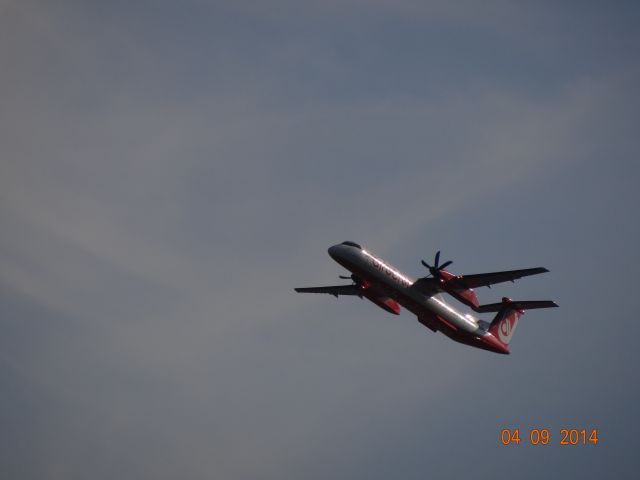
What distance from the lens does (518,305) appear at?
156 ft

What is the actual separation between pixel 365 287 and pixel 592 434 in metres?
18.4

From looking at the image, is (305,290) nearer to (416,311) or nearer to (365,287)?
(365,287)

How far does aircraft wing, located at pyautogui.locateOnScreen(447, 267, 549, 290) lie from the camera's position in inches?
→ 1714

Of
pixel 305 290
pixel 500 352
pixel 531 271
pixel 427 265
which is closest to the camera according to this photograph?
pixel 531 271

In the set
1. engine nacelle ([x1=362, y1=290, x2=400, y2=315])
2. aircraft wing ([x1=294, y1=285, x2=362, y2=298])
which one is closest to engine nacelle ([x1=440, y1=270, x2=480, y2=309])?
engine nacelle ([x1=362, y1=290, x2=400, y2=315])

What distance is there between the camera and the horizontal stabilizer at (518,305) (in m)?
46.1

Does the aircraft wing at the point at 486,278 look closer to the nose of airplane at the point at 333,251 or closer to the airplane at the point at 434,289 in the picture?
the airplane at the point at 434,289

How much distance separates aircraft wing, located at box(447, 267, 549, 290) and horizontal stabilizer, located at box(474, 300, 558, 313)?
281 centimetres

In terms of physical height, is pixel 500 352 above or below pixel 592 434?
above

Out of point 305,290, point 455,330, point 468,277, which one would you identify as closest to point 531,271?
point 468,277

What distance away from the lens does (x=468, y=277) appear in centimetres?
4516

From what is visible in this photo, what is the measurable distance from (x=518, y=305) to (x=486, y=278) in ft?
14.3

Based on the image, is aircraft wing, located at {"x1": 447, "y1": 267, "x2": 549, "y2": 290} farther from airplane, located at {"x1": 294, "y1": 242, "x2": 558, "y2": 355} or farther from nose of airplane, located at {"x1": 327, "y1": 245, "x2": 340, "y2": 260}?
nose of airplane, located at {"x1": 327, "y1": 245, "x2": 340, "y2": 260}

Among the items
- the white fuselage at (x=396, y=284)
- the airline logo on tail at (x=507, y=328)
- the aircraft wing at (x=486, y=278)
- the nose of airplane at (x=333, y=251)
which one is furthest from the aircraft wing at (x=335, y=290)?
the airline logo on tail at (x=507, y=328)
